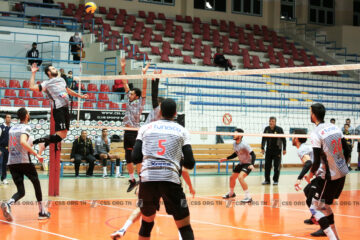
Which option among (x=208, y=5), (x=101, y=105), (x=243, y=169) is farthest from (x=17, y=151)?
(x=208, y=5)

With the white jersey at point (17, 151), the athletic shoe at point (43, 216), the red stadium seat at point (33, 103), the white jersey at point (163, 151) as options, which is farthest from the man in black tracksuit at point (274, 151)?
the white jersey at point (163, 151)

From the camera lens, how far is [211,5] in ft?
106

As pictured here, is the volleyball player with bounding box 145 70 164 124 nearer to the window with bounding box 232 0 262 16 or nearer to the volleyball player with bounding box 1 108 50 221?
the volleyball player with bounding box 1 108 50 221

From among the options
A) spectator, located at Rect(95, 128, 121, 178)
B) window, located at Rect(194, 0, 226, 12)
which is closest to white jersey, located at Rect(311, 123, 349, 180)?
spectator, located at Rect(95, 128, 121, 178)

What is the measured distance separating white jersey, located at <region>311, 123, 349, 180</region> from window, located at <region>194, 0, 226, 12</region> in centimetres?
2575

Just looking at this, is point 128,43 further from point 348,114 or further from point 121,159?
point 348,114

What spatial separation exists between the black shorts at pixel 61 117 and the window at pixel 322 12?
27.5m

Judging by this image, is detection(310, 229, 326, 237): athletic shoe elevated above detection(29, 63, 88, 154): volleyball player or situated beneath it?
situated beneath

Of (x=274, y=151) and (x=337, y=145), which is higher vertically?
(x=337, y=145)

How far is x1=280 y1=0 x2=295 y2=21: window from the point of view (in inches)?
1345

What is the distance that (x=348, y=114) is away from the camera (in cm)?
2516

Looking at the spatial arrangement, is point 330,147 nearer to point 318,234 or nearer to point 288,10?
point 318,234

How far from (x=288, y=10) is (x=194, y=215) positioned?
26893 millimetres

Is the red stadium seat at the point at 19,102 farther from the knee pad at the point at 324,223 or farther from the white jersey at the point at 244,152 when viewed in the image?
the knee pad at the point at 324,223
